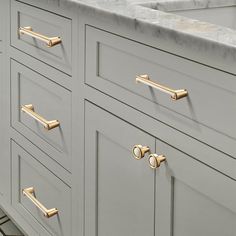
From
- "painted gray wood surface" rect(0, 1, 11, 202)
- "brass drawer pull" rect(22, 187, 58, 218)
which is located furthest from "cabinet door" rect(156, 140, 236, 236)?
"painted gray wood surface" rect(0, 1, 11, 202)

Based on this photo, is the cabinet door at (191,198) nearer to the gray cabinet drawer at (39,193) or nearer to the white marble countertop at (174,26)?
the white marble countertop at (174,26)

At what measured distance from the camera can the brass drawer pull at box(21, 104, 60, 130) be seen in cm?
156

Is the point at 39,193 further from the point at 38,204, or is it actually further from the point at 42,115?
the point at 42,115

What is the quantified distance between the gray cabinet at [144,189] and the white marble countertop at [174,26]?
0.22 m

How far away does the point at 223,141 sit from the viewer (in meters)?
0.99

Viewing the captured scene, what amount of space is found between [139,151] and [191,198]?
0.52 feet

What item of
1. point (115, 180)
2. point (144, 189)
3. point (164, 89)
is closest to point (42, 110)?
point (115, 180)

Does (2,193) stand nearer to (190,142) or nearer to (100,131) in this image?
(100,131)

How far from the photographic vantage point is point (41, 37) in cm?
152

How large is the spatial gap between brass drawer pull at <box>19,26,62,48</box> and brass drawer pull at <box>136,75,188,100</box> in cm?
36

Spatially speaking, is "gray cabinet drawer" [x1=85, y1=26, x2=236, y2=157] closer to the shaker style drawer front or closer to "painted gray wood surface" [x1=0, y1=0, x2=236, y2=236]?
"painted gray wood surface" [x1=0, y1=0, x2=236, y2=236]

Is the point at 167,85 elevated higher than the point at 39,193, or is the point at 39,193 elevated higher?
the point at 167,85

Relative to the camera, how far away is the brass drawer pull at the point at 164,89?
1062mm

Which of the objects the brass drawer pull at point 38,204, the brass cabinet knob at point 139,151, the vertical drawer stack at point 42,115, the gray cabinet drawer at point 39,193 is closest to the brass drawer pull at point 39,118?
the vertical drawer stack at point 42,115
